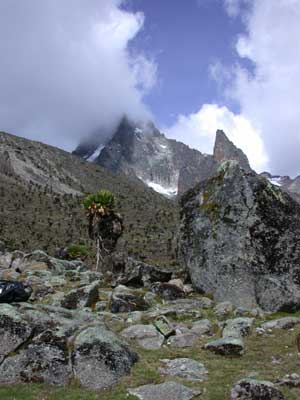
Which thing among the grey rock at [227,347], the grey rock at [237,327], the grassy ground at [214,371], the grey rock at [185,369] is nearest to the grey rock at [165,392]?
the grassy ground at [214,371]

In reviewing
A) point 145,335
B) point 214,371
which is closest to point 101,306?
point 145,335

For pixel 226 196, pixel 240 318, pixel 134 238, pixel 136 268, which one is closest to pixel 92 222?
pixel 136 268

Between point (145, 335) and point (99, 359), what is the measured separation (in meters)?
2.86

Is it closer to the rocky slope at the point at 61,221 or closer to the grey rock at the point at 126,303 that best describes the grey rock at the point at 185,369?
the grey rock at the point at 126,303

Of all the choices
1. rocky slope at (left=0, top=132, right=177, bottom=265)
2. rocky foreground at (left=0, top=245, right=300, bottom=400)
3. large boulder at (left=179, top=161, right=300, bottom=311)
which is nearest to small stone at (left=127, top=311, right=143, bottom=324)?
rocky foreground at (left=0, top=245, right=300, bottom=400)

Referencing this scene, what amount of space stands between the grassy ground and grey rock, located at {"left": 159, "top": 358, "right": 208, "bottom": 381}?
176mm

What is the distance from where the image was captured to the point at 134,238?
13888 cm

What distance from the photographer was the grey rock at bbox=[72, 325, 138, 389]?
11.7 metres

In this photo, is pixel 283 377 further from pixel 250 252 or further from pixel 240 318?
pixel 250 252

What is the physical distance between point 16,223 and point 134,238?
33527 mm

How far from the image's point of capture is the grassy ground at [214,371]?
36.0 feet

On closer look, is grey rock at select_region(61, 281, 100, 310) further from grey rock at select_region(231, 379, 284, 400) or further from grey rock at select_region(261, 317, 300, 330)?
grey rock at select_region(231, 379, 284, 400)

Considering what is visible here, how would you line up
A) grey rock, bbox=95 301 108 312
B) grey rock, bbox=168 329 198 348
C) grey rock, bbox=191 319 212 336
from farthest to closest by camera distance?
grey rock, bbox=95 301 108 312, grey rock, bbox=191 319 212 336, grey rock, bbox=168 329 198 348

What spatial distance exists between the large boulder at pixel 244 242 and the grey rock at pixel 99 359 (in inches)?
314
